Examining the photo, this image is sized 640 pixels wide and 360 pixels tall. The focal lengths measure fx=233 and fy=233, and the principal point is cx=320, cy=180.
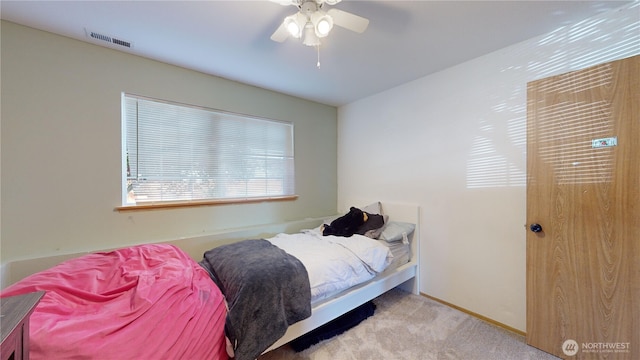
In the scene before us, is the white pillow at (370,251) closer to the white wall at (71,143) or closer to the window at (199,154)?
the window at (199,154)

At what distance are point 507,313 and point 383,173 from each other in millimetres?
1801

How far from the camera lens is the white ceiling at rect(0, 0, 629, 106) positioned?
157 centimetres

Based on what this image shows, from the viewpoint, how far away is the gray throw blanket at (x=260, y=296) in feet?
4.54

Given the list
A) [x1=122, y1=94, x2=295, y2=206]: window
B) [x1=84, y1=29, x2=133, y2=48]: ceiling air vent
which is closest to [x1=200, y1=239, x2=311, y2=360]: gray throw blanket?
[x1=122, y1=94, x2=295, y2=206]: window

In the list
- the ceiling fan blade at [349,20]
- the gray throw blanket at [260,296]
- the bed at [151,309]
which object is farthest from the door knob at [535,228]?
the ceiling fan blade at [349,20]

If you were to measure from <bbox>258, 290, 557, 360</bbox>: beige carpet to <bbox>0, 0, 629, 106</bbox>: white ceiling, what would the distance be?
8.05 ft

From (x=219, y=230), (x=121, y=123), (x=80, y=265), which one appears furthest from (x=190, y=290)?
(x=121, y=123)

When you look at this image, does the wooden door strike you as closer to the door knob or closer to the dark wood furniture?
the door knob

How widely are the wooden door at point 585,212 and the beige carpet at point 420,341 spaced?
278 mm

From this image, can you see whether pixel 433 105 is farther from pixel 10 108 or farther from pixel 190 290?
pixel 10 108

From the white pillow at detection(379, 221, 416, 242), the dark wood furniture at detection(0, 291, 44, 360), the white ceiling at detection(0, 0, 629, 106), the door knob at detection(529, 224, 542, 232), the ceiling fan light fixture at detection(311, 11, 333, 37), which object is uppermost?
the white ceiling at detection(0, 0, 629, 106)

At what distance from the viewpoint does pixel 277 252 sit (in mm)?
1905

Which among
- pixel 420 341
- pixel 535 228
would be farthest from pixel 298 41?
pixel 420 341

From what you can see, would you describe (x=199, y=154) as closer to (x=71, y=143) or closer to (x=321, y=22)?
(x=71, y=143)
